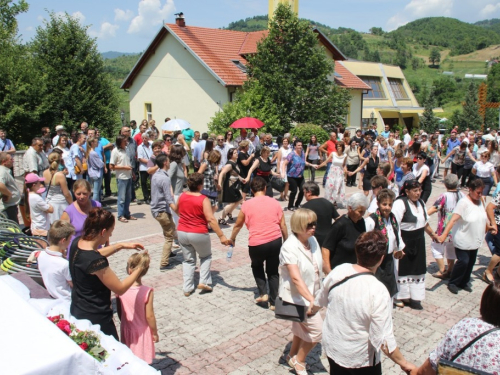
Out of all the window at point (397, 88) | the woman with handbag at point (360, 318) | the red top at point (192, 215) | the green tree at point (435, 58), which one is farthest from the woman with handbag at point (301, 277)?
the green tree at point (435, 58)

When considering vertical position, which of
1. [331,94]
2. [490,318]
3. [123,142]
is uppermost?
[331,94]

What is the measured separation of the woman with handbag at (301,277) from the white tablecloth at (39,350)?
1.54 metres

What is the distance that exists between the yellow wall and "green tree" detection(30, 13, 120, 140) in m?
6.58

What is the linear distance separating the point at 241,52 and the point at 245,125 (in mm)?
15391

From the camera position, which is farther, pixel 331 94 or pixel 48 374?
pixel 331 94

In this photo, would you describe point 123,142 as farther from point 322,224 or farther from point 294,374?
point 294,374

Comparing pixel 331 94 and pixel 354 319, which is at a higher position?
pixel 331 94

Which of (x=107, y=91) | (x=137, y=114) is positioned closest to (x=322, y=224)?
(x=107, y=91)

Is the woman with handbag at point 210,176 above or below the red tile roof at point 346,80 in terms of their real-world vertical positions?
below

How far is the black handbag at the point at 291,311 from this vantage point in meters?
4.33

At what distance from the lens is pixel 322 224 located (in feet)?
19.5

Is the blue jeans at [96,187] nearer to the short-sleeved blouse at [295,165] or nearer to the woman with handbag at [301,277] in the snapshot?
the short-sleeved blouse at [295,165]

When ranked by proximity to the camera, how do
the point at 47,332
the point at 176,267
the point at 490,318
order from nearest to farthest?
the point at 490,318 → the point at 47,332 → the point at 176,267

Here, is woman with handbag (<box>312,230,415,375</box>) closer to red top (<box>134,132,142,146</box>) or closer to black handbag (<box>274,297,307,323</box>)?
black handbag (<box>274,297,307,323</box>)
